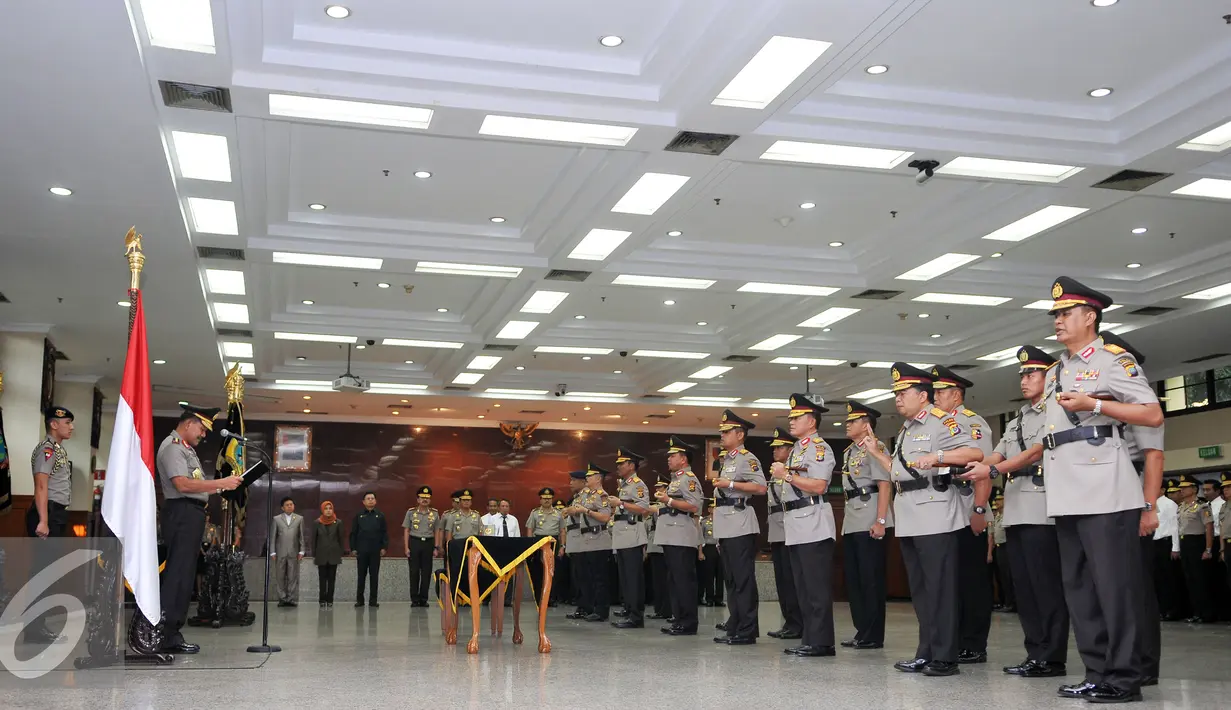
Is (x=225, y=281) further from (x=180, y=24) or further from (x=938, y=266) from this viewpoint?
(x=938, y=266)

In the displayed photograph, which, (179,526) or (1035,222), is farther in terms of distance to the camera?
(1035,222)

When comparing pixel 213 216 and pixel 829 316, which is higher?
pixel 213 216

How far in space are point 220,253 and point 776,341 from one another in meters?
7.29

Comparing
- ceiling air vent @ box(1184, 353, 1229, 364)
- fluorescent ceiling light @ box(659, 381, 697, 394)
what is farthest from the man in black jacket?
ceiling air vent @ box(1184, 353, 1229, 364)

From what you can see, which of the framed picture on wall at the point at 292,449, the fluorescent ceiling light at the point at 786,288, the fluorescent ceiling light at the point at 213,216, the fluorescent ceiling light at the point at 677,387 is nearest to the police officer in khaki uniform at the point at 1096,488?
the fluorescent ceiling light at the point at 786,288

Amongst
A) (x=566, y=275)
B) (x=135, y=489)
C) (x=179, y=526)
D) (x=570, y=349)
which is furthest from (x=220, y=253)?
(x=570, y=349)

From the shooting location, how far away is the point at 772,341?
14141 mm

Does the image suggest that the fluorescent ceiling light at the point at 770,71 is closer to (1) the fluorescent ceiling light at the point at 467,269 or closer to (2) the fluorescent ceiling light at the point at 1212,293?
(1) the fluorescent ceiling light at the point at 467,269

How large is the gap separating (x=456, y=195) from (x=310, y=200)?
130cm

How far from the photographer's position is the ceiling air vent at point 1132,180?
8031 millimetres

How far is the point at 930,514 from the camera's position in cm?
600

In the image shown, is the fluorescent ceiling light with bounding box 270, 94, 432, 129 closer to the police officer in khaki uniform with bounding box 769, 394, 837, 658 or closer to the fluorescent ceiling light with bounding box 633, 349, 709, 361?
the police officer in khaki uniform with bounding box 769, 394, 837, 658

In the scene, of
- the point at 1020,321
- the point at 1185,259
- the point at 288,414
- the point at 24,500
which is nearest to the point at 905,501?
the point at 1185,259

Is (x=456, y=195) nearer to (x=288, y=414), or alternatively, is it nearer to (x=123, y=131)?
(x=123, y=131)
